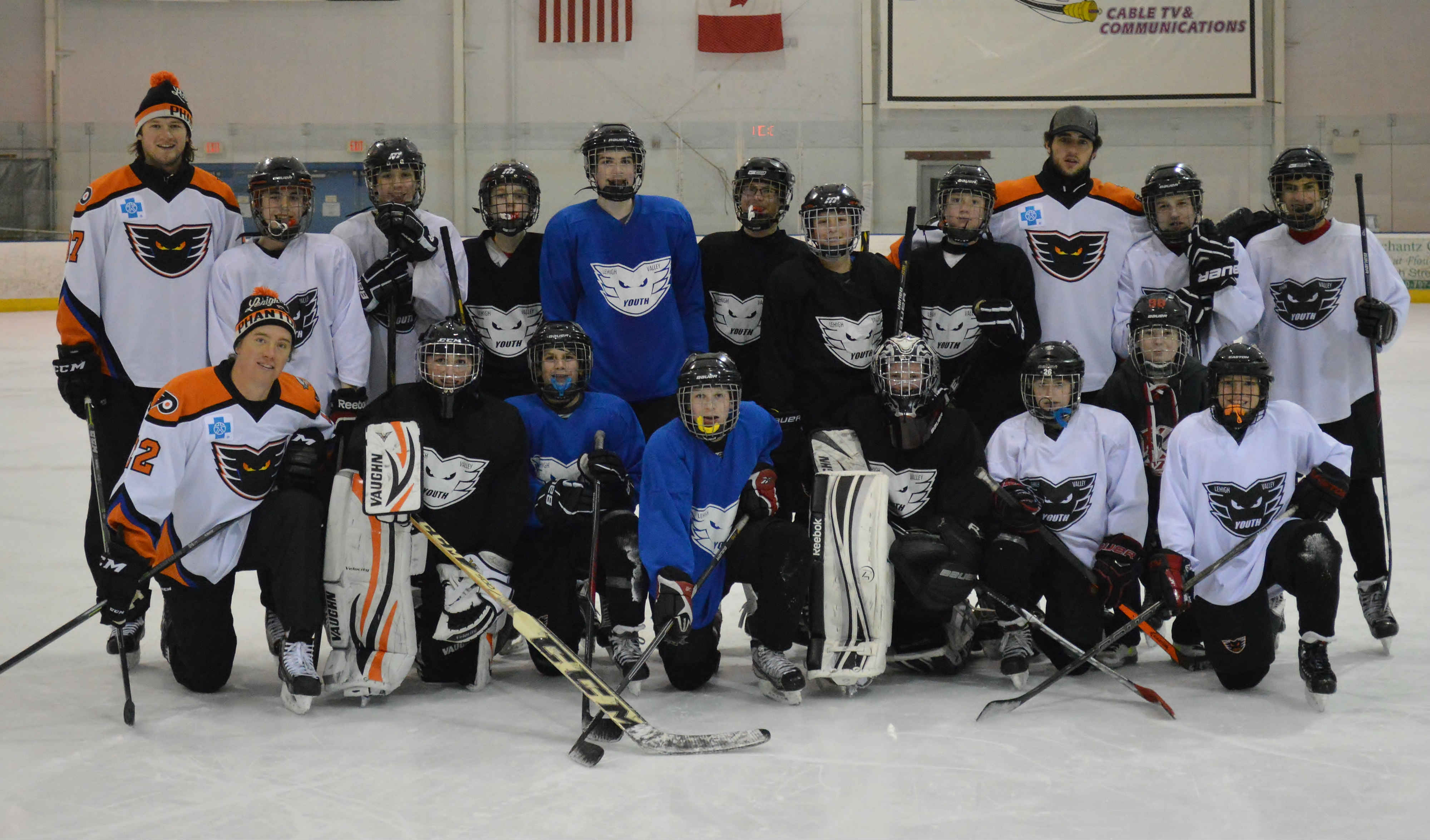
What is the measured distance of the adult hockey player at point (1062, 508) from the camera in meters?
3.11

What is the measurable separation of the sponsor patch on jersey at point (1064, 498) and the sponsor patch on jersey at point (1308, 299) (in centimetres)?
90

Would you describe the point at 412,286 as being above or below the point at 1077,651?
above

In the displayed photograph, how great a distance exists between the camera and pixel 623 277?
11.5 ft

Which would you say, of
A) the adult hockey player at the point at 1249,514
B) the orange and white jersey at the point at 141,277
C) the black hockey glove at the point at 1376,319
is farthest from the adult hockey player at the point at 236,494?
the black hockey glove at the point at 1376,319

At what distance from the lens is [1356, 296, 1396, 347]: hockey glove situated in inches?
136

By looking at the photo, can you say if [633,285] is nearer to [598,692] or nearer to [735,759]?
[598,692]

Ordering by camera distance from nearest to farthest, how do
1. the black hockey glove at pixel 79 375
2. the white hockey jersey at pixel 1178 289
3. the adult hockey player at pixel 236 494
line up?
the adult hockey player at pixel 236 494
the black hockey glove at pixel 79 375
the white hockey jersey at pixel 1178 289

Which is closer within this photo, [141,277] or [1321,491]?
[1321,491]

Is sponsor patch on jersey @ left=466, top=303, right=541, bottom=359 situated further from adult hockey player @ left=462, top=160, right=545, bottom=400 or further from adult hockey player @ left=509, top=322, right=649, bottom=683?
adult hockey player @ left=509, top=322, right=649, bottom=683

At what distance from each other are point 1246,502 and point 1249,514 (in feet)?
0.09

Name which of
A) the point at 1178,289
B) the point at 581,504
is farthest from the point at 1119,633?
the point at 581,504

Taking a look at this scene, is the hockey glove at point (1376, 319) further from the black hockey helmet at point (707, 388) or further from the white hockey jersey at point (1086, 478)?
the black hockey helmet at point (707, 388)

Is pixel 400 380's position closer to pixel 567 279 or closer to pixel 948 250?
pixel 567 279

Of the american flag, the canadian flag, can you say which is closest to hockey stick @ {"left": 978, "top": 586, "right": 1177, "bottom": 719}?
the canadian flag
